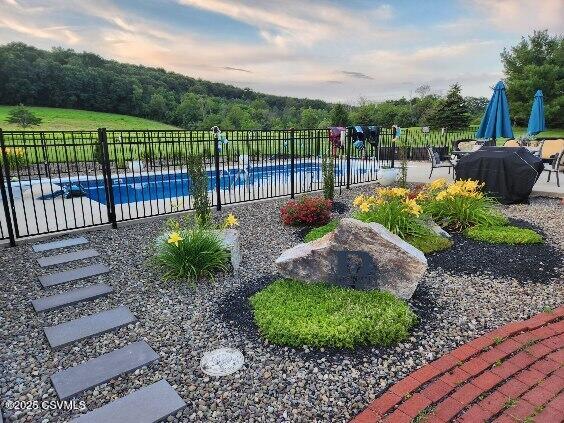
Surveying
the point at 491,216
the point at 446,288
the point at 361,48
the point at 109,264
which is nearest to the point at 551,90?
the point at 361,48

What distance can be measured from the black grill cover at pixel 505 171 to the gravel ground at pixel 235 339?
299 cm

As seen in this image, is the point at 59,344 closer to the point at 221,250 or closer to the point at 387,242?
the point at 221,250

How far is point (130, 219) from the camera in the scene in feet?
22.0

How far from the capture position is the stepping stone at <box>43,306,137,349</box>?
307cm

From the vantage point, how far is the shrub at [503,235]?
209 inches

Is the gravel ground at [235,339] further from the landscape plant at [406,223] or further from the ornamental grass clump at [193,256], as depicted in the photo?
the landscape plant at [406,223]

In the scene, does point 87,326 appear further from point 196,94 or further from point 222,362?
point 196,94

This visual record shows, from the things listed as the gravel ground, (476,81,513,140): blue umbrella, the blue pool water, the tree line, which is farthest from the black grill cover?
the tree line

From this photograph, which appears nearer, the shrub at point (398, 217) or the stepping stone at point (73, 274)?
the stepping stone at point (73, 274)

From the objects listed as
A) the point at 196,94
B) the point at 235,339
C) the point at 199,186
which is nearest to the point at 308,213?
the point at 199,186

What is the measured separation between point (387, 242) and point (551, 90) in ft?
114

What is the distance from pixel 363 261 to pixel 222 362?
1.75 m

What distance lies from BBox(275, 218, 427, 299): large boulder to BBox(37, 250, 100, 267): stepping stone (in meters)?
2.97

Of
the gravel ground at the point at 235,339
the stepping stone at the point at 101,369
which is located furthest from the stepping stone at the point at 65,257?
the stepping stone at the point at 101,369
